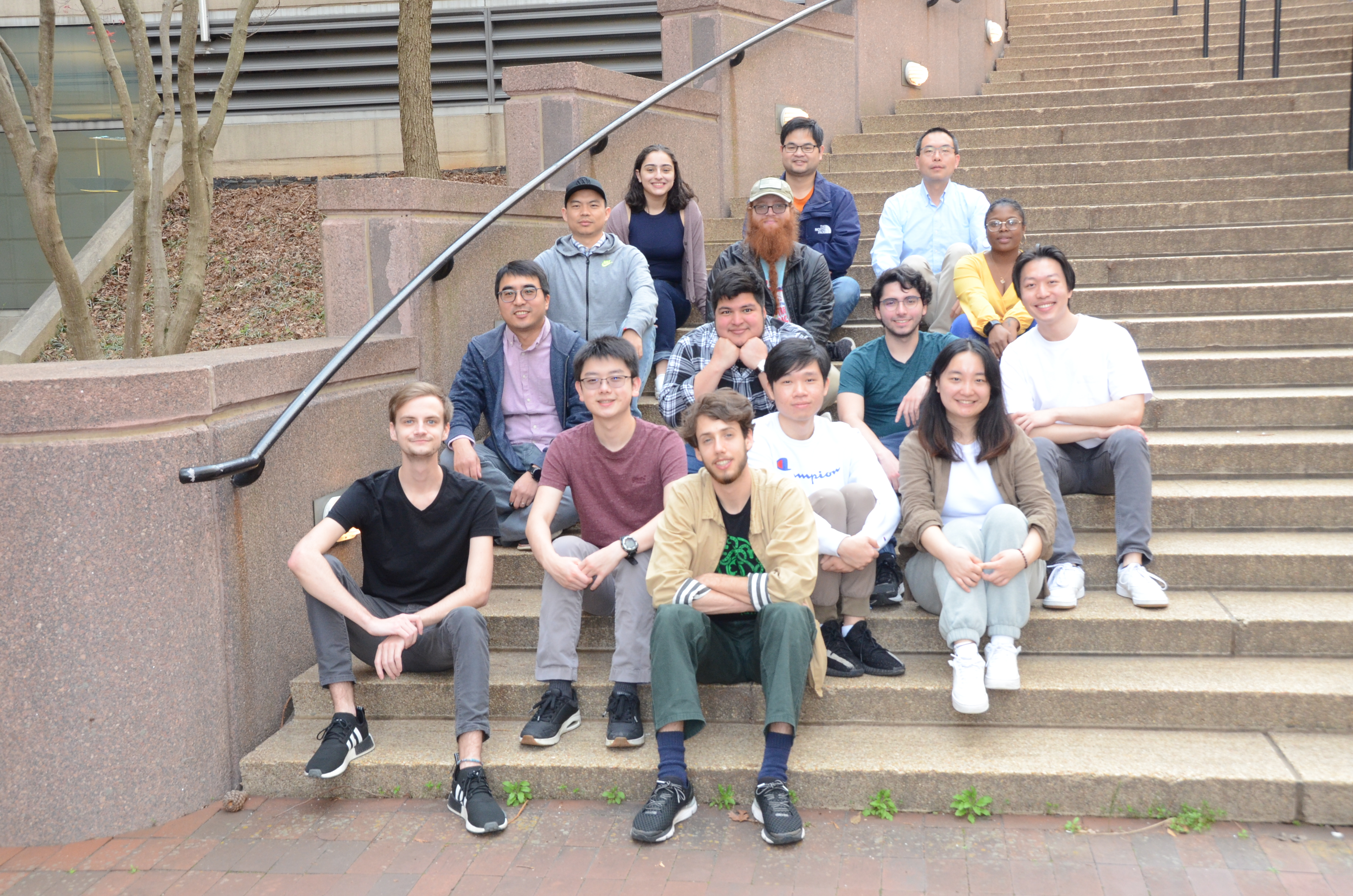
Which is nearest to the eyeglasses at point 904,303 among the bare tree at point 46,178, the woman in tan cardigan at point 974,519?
the woman in tan cardigan at point 974,519

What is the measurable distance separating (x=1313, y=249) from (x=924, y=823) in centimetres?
459

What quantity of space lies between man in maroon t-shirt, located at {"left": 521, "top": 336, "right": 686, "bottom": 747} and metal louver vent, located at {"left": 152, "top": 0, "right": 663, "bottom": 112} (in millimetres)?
8336

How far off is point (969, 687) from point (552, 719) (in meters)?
1.41

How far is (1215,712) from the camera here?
3.76 m

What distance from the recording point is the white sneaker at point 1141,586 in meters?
4.14

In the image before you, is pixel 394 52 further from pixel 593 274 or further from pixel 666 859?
pixel 666 859

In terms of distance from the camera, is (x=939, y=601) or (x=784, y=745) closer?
(x=784, y=745)

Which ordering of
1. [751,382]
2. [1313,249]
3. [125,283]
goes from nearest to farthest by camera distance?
[751,382], [1313,249], [125,283]

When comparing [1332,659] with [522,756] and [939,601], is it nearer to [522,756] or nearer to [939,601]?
[939,601]

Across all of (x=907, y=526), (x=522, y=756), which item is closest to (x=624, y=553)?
(x=522, y=756)

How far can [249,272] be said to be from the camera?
1078 cm

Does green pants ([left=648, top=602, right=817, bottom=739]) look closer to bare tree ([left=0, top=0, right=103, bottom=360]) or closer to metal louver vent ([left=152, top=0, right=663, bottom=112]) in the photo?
bare tree ([left=0, top=0, right=103, bottom=360])

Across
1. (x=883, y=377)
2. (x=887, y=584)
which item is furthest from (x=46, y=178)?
(x=887, y=584)

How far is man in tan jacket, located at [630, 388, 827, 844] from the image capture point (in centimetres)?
358
